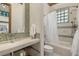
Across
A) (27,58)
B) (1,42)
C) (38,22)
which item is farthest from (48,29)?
(1,42)

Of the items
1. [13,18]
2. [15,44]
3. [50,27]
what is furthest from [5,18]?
[50,27]

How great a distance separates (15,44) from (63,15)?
20.2 inches

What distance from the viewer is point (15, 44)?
1.01 meters

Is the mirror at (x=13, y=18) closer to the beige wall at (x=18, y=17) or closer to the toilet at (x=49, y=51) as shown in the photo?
the beige wall at (x=18, y=17)

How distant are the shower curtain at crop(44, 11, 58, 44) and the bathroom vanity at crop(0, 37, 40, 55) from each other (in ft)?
0.37

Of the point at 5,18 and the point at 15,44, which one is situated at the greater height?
the point at 5,18

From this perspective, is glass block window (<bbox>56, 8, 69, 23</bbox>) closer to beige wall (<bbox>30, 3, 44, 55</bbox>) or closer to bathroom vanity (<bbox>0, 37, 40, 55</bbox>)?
beige wall (<bbox>30, 3, 44, 55</bbox>)

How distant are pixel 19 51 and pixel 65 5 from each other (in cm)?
60

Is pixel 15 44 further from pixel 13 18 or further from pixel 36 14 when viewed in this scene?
pixel 36 14

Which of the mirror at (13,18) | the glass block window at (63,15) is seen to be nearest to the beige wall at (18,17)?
the mirror at (13,18)

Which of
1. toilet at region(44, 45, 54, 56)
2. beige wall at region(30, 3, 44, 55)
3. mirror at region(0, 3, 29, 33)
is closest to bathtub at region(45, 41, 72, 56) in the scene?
toilet at region(44, 45, 54, 56)

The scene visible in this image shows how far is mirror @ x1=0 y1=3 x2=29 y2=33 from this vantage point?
1.02 m

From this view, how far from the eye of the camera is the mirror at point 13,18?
102 centimetres

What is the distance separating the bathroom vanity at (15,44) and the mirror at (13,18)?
0.09m
